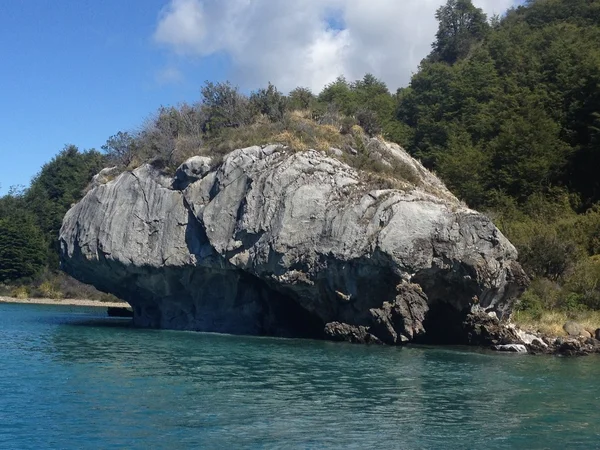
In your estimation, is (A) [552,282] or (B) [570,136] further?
(B) [570,136]

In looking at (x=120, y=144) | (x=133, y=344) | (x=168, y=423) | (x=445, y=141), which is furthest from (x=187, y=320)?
(x=445, y=141)

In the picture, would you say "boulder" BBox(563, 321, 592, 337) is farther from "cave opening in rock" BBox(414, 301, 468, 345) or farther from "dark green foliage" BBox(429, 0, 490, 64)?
"dark green foliage" BBox(429, 0, 490, 64)

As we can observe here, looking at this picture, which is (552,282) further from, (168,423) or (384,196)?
(168,423)

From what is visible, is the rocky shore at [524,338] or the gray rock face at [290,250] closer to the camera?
the rocky shore at [524,338]

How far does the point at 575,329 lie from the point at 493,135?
28.3 metres

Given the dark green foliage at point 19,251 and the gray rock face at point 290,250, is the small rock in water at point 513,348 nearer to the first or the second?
the gray rock face at point 290,250

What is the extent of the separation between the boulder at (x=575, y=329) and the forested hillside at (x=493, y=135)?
2970 mm

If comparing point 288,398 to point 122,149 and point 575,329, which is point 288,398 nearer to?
point 575,329

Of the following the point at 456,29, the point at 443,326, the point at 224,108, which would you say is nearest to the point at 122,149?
the point at 224,108

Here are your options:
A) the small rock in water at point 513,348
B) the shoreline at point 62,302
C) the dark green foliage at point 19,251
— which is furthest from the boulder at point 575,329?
the dark green foliage at point 19,251

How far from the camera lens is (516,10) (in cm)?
10581

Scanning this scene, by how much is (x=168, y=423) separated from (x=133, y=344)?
54.0 feet

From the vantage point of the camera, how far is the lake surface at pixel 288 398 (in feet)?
48.9

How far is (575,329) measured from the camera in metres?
33.8
